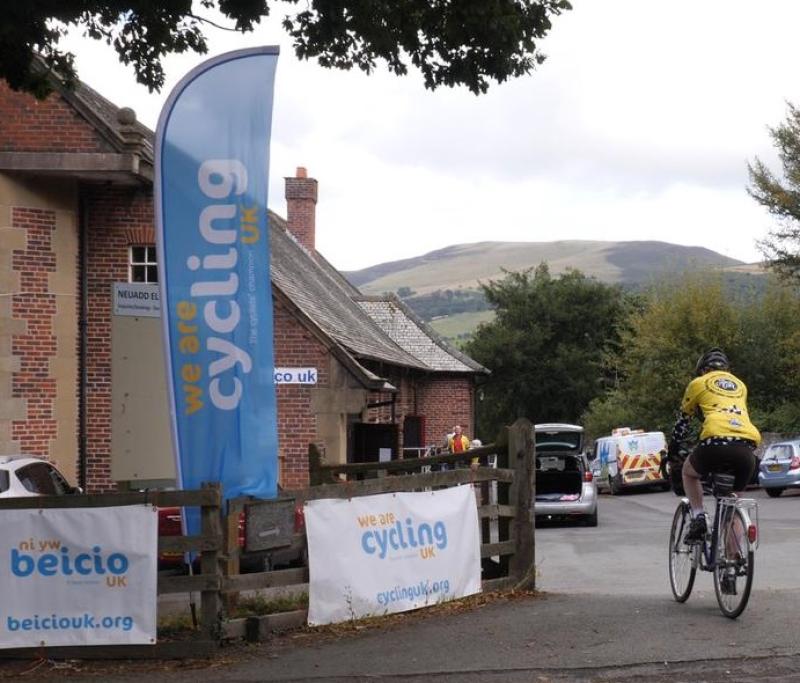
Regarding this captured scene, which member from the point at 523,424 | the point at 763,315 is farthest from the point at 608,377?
the point at 523,424

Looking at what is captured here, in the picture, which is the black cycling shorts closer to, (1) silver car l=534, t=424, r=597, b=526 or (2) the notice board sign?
(2) the notice board sign

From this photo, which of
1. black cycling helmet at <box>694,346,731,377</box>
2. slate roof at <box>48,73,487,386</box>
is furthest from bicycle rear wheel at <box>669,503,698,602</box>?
slate roof at <box>48,73,487,386</box>

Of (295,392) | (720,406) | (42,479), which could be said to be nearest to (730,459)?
(720,406)

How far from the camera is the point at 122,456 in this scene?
2238 centimetres

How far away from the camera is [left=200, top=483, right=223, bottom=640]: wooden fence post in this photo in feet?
29.6

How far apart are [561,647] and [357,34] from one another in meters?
5.40

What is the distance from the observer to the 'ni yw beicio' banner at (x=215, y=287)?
10.2 meters

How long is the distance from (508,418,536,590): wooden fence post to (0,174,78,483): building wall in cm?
1188

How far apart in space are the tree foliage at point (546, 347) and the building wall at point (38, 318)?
53587 mm

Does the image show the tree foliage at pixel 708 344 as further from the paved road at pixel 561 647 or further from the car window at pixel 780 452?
the paved road at pixel 561 647

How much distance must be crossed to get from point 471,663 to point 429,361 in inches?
1677

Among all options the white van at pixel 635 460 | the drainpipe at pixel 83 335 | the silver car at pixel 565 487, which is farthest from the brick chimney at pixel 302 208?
the drainpipe at pixel 83 335

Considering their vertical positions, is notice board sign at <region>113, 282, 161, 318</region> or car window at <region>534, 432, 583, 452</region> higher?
notice board sign at <region>113, 282, 161, 318</region>

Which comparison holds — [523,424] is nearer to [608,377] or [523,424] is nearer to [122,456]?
[122,456]
